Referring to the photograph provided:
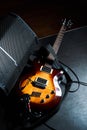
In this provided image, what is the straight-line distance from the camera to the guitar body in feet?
4.34

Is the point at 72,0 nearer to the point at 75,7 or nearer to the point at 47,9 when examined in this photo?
the point at 75,7

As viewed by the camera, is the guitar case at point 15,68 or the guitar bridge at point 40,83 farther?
the guitar bridge at point 40,83

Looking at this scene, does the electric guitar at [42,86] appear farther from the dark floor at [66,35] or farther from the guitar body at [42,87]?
the dark floor at [66,35]

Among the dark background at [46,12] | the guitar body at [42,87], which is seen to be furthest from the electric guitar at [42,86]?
the dark background at [46,12]

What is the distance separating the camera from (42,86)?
138 centimetres

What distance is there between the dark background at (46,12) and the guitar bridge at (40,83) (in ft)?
1.92

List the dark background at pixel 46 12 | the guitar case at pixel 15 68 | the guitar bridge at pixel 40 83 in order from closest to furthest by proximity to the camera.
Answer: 1. the guitar case at pixel 15 68
2. the guitar bridge at pixel 40 83
3. the dark background at pixel 46 12

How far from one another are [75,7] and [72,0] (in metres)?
0.10

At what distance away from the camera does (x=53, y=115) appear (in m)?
1.40

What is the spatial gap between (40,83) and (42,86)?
0.07ft

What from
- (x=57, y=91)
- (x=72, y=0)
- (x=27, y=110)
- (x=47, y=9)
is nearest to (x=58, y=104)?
(x=57, y=91)

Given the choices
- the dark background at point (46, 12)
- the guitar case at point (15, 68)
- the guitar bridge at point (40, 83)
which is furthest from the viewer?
the dark background at point (46, 12)

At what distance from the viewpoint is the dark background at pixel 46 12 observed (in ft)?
6.61

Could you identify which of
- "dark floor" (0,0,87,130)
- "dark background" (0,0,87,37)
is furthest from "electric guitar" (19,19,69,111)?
"dark background" (0,0,87,37)
